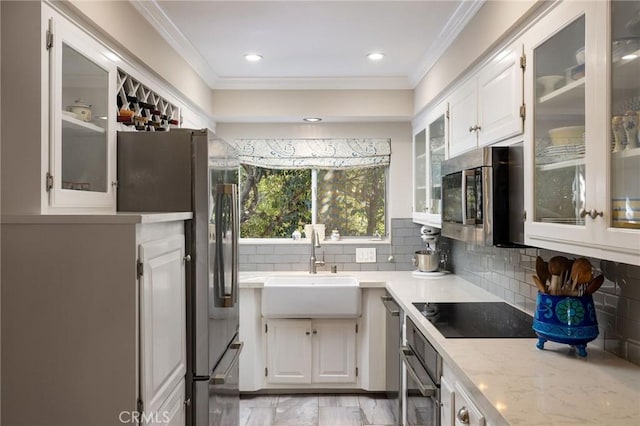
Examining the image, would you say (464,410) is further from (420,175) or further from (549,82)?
(420,175)

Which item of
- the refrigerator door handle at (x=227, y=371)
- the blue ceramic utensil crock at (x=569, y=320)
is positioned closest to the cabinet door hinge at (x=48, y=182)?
the refrigerator door handle at (x=227, y=371)

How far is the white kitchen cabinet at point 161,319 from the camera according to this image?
5.36ft

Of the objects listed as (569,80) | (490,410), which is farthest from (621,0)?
(490,410)

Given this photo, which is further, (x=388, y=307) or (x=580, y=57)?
(x=388, y=307)

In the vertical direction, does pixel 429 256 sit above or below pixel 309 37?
below

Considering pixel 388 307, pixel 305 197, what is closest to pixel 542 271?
pixel 388 307

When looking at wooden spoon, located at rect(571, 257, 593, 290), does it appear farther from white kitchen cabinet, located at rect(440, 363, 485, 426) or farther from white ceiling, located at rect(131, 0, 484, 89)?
white ceiling, located at rect(131, 0, 484, 89)

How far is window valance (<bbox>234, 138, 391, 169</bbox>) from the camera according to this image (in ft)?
14.0

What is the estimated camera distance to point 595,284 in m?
1.59

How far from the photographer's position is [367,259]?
4203mm

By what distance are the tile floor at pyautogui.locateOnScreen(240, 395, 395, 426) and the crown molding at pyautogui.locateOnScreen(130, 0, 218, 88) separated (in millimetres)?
2536

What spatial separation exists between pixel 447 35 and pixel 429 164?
997mm

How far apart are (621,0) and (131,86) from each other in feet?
6.95

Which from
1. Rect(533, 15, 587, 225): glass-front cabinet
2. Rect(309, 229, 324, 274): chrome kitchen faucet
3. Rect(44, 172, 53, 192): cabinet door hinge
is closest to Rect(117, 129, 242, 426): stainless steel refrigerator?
Rect(44, 172, 53, 192): cabinet door hinge
